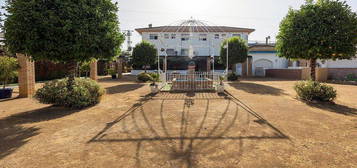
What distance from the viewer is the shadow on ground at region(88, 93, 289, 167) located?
11.5 ft

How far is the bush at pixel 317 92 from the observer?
8.23 meters

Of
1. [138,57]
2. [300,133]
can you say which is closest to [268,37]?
[138,57]

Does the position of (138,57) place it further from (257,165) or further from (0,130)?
(257,165)

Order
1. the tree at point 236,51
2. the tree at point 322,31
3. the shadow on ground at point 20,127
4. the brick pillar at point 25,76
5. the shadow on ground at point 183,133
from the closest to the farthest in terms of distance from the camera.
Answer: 1. the shadow on ground at point 183,133
2. the shadow on ground at point 20,127
3. the tree at point 322,31
4. the brick pillar at point 25,76
5. the tree at point 236,51

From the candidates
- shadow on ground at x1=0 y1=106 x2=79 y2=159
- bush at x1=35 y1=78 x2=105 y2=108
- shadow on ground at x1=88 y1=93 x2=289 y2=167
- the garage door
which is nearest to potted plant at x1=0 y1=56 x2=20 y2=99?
bush at x1=35 y1=78 x2=105 y2=108

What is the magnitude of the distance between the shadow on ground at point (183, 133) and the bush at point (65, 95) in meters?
2.29

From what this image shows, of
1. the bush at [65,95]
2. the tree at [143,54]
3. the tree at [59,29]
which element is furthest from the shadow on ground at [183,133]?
the tree at [143,54]

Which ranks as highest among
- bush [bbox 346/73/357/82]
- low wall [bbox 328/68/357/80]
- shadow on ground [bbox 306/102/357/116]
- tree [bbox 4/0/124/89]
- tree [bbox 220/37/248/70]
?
tree [bbox 220/37/248/70]

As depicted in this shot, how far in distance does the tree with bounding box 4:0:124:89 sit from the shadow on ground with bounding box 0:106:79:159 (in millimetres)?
1289

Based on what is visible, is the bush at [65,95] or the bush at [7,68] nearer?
the bush at [65,95]

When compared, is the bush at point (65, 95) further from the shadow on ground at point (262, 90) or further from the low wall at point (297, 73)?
the low wall at point (297, 73)

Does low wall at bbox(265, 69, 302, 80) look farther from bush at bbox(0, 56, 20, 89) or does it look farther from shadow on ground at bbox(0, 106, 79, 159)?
bush at bbox(0, 56, 20, 89)

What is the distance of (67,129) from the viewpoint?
16.1 ft

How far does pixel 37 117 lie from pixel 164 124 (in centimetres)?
447
